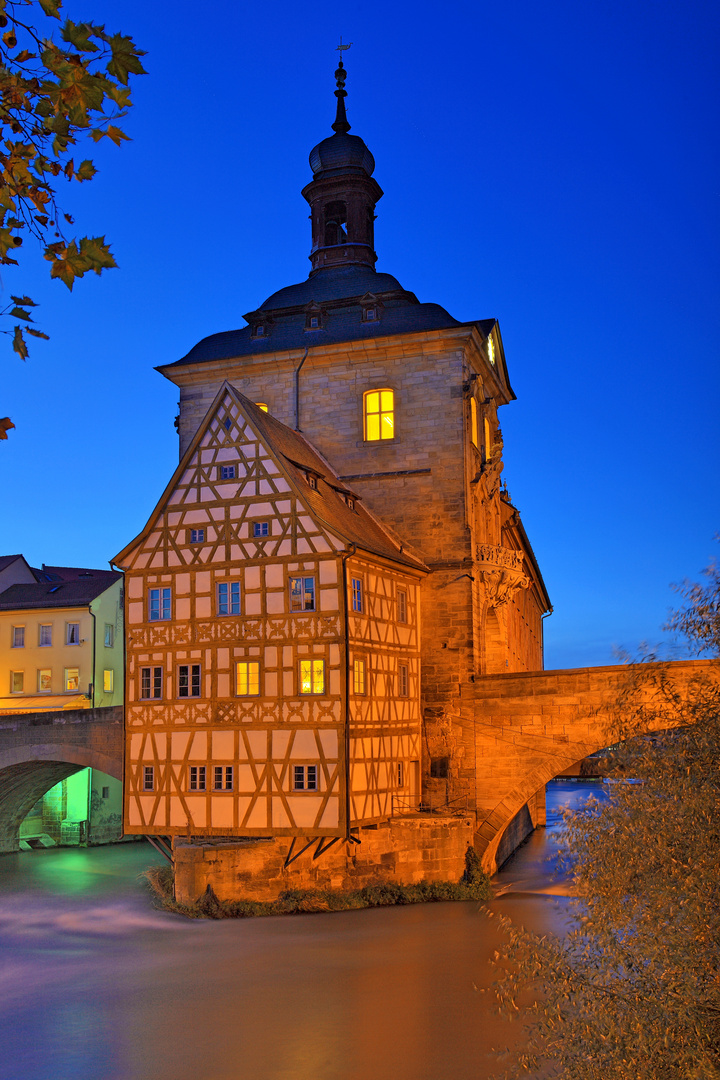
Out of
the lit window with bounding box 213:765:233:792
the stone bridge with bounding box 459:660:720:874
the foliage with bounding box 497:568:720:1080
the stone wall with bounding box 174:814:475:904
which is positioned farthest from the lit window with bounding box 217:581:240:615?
the foliage with bounding box 497:568:720:1080

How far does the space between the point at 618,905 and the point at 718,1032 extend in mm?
1456

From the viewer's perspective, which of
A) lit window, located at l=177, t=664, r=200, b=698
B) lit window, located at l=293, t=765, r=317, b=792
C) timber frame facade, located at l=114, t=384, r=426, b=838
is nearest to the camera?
lit window, located at l=293, t=765, r=317, b=792

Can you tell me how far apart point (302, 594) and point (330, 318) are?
11959 millimetres

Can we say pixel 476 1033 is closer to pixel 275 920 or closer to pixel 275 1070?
pixel 275 1070

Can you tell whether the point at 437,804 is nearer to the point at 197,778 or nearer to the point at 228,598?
the point at 197,778

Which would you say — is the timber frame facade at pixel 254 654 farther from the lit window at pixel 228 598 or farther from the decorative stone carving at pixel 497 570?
the decorative stone carving at pixel 497 570

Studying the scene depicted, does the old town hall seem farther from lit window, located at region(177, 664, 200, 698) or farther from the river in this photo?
the river

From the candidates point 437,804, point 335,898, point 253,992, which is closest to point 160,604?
point 335,898

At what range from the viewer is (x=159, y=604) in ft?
82.4

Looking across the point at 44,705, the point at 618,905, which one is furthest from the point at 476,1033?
the point at 44,705

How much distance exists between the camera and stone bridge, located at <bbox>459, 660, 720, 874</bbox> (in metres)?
25.7

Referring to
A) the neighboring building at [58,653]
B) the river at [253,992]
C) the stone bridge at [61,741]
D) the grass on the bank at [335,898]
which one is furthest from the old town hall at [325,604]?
the neighboring building at [58,653]

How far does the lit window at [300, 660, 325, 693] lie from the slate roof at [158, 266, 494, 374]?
1139cm

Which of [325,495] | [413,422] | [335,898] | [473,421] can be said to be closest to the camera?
[335,898]
